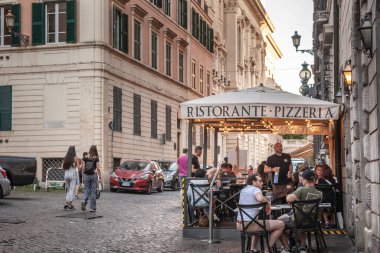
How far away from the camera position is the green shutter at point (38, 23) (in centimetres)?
3119

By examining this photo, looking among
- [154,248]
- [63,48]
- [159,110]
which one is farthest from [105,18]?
[154,248]

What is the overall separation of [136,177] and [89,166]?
10792mm

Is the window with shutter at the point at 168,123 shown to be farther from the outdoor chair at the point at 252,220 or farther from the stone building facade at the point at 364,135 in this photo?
the outdoor chair at the point at 252,220

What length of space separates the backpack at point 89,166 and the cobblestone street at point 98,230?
3.83 feet

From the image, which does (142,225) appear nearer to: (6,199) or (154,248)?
(154,248)

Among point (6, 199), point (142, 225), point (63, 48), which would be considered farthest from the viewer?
point (63, 48)

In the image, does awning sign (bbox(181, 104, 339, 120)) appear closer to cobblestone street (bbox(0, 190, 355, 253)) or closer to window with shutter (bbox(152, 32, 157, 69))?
cobblestone street (bbox(0, 190, 355, 253))

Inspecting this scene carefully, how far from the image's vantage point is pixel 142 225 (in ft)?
51.9

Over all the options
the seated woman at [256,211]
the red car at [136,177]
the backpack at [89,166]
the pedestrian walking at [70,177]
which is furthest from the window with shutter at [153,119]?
the seated woman at [256,211]

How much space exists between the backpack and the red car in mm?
10513

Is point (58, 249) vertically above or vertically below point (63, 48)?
below

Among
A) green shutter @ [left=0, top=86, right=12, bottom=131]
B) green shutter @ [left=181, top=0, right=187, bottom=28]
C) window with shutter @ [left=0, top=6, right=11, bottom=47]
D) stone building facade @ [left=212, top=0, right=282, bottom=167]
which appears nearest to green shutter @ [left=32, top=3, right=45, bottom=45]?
window with shutter @ [left=0, top=6, right=11, bottom=47]

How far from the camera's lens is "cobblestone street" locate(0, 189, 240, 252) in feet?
39.3

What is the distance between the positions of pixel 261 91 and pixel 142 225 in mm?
4057
